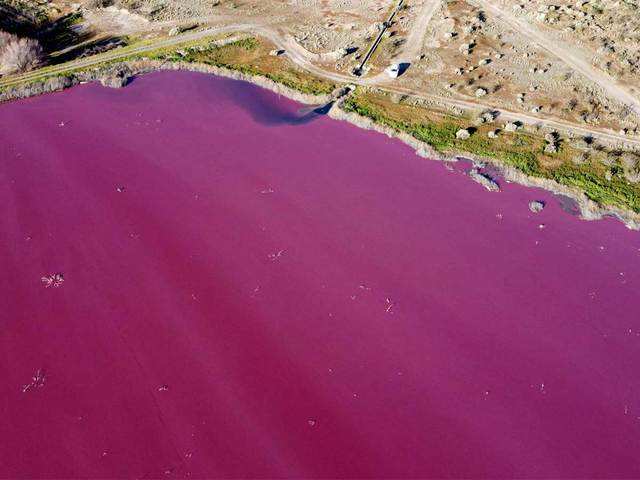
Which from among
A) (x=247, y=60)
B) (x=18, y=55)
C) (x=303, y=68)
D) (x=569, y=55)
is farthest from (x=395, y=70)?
(x=18, y=55)

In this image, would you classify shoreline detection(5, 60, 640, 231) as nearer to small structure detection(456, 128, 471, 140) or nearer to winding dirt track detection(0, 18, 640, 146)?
small structure detection(456, 128, 471, 140)

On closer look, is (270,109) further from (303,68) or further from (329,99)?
(303,68)

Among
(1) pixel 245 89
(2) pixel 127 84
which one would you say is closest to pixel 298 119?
(1) pixel 245 89

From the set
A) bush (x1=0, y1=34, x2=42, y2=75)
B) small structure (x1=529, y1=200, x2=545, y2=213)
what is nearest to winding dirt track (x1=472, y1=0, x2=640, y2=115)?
small structure (x1=529, y1=200, x2=545, y2=213)

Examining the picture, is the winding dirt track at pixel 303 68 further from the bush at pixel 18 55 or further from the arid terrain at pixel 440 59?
the bush at pixel 18 55

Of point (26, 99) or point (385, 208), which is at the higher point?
point (26, 99)

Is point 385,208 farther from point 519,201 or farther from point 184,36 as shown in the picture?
point 184,36
